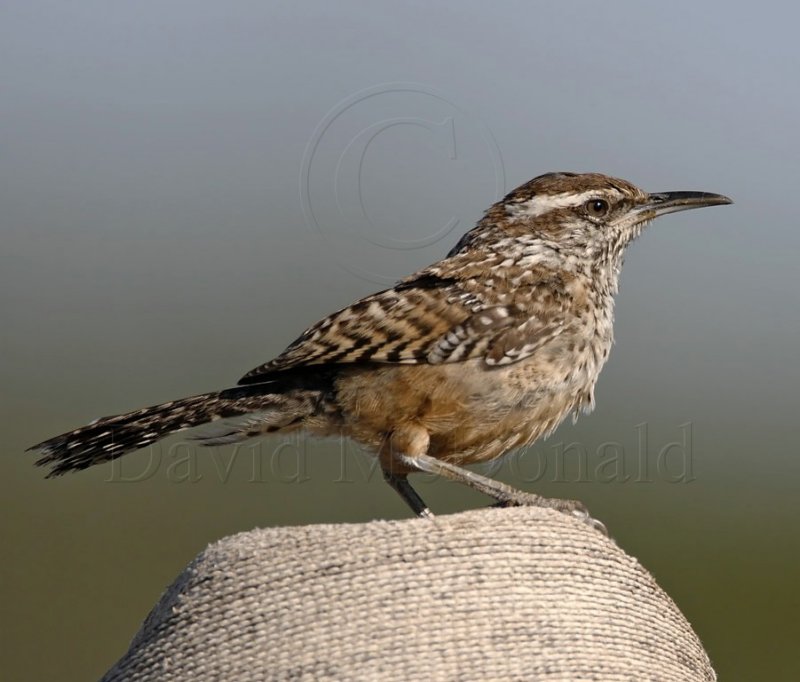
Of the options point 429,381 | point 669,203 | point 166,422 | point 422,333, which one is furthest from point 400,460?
point 669,203

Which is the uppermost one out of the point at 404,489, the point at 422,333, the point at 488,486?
the point at 422,333

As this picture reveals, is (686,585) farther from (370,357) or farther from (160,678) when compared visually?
(160,678)

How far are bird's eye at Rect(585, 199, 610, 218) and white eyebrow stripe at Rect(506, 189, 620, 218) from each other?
1.1 inches

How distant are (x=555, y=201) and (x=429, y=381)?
3.97 ft

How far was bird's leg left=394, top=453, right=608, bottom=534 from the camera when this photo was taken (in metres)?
3.39

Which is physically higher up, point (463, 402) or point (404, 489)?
point (463, 402)

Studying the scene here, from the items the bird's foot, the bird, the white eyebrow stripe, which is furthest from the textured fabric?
the white eyebrow stripe

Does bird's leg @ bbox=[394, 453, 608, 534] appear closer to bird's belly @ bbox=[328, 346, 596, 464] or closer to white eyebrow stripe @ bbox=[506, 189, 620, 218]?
bird's belly @ bbox=[328, 346, 596, 464]

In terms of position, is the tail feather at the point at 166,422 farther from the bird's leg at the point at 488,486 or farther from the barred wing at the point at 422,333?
the bird's leg at the point at 488,486

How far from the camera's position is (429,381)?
380 centimetres

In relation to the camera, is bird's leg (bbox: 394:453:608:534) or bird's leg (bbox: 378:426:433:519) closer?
bird's leg (bbox: 394:453:608:534)

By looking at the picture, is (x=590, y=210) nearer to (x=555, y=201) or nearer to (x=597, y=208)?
(x=597, y=208)

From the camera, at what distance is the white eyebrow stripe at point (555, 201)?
452 centimetres

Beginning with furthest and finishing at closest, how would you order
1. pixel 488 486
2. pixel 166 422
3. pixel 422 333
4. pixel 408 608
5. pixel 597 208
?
pixel 597 208 → pixel 422 333 → pixel 166 422 → pixel 488 486 → pixel 408 608
